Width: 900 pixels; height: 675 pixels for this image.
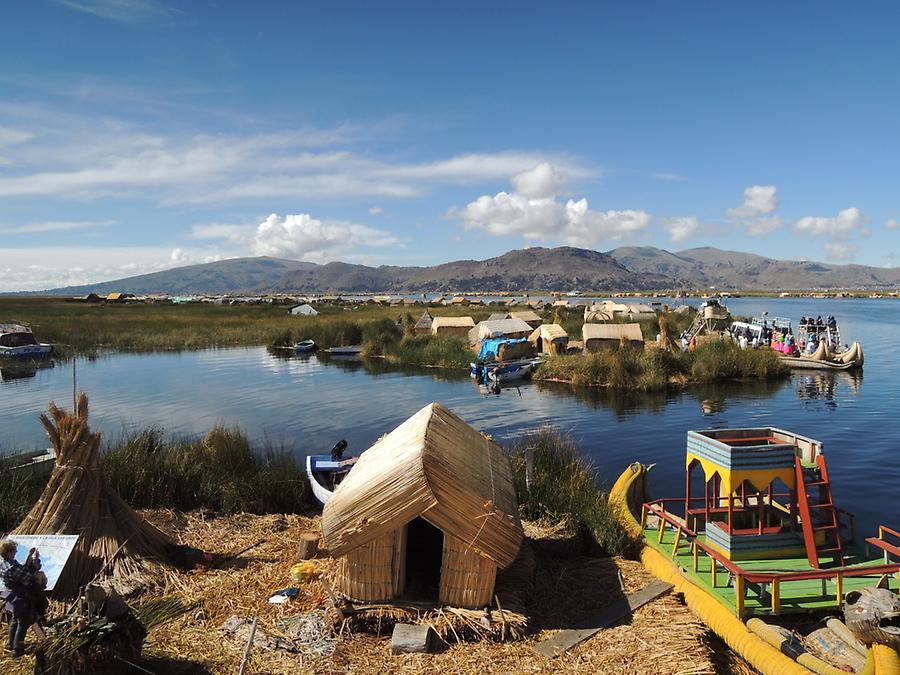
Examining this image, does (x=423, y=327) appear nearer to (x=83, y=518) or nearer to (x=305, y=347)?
(x=305, y=347)

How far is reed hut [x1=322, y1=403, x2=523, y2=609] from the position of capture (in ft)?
22.8

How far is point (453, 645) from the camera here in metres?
6.89

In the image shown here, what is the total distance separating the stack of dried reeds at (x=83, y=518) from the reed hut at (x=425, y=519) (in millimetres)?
3223

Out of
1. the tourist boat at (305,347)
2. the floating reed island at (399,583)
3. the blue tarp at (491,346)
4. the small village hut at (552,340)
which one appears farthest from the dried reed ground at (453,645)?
the tourist boat at (305,347)

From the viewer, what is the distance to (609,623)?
747cm

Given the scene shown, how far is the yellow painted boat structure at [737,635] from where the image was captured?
5.33m

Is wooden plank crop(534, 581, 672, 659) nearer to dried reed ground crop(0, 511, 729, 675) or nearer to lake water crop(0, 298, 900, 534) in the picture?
dried reed ground crop(0, 511, 729, 675)

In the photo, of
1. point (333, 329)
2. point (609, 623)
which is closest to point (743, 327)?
point (333, 329)

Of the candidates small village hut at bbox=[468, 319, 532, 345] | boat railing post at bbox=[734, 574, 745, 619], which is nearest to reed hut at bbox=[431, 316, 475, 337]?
small village hut at bbox=[468, 319, 532, 345]

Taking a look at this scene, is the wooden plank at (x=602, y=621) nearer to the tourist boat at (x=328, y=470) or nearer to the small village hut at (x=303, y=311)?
the tourist boat at (x=328, y=470)

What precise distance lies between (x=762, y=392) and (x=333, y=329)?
35.7 meters

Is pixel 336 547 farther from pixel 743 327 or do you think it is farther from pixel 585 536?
pixel 743 327

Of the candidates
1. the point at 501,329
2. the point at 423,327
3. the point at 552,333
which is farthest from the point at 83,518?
the point at 423,327

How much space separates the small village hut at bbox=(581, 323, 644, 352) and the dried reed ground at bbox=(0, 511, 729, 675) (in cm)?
3074
